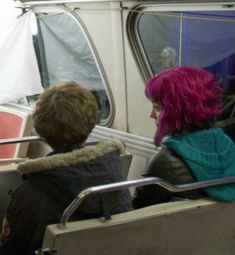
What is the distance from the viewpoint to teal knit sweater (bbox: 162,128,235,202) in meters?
1.96

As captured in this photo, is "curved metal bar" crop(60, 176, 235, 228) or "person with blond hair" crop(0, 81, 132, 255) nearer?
"curved metal bar" crop(60, 176, 235, 228)

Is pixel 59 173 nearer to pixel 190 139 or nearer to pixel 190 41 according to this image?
pixel 190 139

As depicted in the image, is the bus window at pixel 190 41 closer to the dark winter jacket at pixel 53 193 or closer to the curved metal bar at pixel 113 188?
the curved metal bar at pixel 113 188

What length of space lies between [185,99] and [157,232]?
0.57m

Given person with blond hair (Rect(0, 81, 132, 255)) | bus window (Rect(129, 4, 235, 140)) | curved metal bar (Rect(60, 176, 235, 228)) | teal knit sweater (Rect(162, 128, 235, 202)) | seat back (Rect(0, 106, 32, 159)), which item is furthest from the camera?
seat back (Rect(0, 106, 32, 159))

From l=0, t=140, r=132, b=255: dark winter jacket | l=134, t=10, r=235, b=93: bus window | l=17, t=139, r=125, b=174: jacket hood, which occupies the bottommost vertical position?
l=0, t=140, r=132, b=255: dark winter jacket

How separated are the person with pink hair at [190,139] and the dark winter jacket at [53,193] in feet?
1.02

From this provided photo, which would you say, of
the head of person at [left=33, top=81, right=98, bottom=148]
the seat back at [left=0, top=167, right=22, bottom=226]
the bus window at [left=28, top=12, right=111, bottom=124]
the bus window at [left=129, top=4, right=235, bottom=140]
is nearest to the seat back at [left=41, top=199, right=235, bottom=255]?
the head of person at [left=33, top=81, right=98, bottom=148]

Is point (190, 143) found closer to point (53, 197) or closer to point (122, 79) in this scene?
point (53, 197)

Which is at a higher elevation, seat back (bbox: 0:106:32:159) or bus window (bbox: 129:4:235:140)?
bus window (bbox: 129:4:235:140)

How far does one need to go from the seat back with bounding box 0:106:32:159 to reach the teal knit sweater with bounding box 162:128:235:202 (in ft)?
7.12

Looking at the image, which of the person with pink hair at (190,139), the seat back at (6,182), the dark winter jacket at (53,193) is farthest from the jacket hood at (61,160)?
the seat back at (6,182)

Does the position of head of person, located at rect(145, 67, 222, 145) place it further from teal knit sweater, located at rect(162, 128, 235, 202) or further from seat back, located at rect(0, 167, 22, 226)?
seat back, located at rect(0, 167, 22, 226)

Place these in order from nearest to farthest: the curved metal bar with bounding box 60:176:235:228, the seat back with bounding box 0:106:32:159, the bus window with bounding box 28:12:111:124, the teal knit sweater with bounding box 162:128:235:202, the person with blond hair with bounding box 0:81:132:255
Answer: the curved metal bar with bounding box 60:176:235:228
the person with blond hair with bounding box 0:81:132:255
the teal knit sweater with bounding box 162:128:235:202
the bus window with bounding box 28:12:111:124
the seat back with bounding box 0:106:32:159
